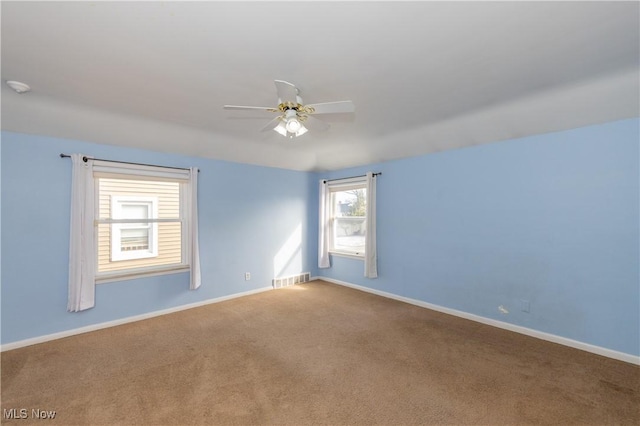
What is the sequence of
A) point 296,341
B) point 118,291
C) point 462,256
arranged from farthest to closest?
point 462,256 < point 118,291 < point 296,341

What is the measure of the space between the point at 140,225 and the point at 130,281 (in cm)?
148

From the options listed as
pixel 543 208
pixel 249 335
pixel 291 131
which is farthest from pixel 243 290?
pixel 543 208

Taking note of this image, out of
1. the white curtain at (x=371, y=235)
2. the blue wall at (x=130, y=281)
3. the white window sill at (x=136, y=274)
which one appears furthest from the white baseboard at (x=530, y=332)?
the white window sill at (x=136, y=274)

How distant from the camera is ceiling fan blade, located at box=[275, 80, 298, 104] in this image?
2.04 meters

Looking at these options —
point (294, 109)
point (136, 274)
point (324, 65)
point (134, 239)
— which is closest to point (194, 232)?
point (136, 274)

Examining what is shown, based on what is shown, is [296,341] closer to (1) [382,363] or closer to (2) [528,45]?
(1) [382,363]

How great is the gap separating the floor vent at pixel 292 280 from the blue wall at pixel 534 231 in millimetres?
1892

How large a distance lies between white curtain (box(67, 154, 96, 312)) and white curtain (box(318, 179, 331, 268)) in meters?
3.61

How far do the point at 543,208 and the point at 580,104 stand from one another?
111cm

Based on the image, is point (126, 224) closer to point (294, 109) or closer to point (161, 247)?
point (161, 247)

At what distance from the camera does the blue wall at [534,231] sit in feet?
8.98

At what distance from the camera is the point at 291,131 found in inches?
99.6

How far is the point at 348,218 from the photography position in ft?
18.1

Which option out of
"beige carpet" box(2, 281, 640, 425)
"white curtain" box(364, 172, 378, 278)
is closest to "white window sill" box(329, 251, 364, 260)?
"white curtain" box(364, 172, 378, 278)
